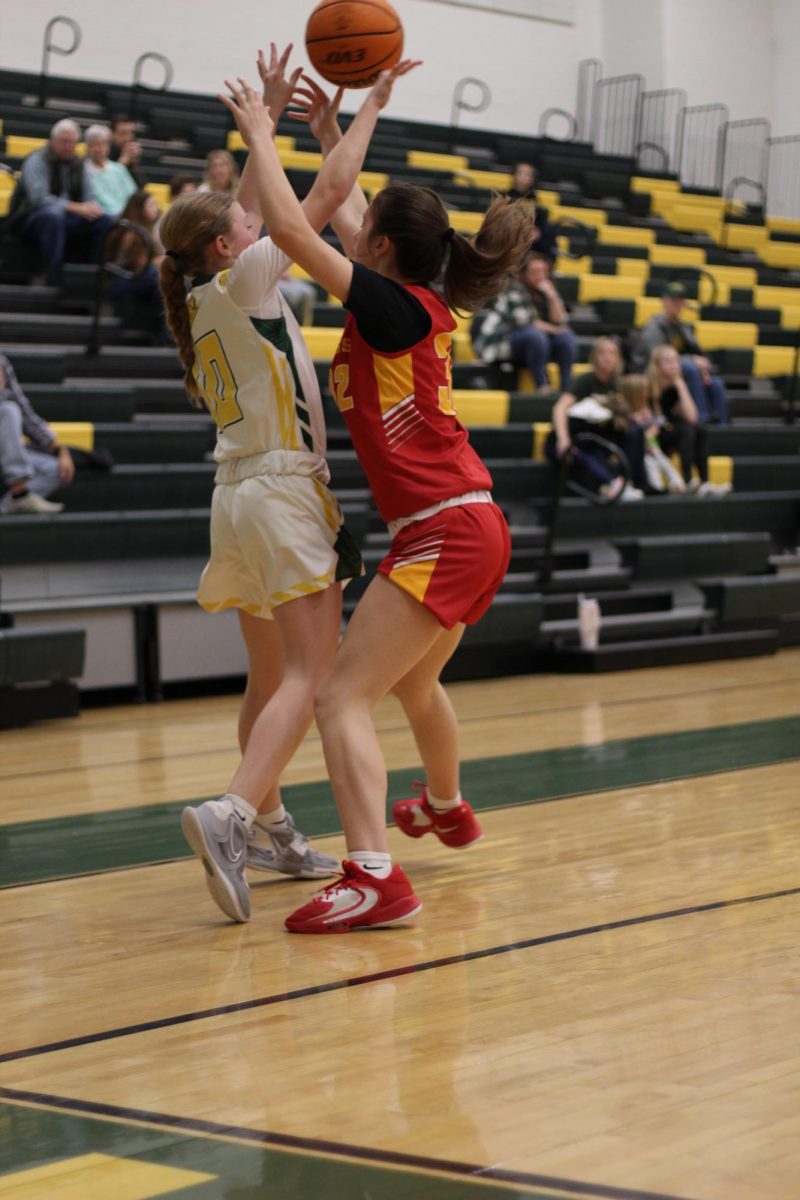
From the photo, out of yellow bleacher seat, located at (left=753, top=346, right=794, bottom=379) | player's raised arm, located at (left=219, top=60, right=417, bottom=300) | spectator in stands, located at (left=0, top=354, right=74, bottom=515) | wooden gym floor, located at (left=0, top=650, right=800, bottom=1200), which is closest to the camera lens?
wooden gym floor, located at (left=0, top=650, right=800, bottom=1200)

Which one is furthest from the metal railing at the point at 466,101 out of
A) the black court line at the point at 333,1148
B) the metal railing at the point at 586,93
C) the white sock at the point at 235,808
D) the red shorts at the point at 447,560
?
the black court line at the point at 333,1148

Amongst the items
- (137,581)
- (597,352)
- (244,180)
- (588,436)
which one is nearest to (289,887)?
(244,180)

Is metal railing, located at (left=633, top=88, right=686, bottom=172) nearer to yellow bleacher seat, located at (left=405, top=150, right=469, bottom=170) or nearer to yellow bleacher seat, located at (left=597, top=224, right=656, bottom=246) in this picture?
yellow bleacher seat, located at (left=597, top=224, right=656, bottom=246)

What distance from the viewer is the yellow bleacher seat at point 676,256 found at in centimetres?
1466

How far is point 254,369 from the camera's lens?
3393mm

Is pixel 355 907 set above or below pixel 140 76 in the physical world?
below

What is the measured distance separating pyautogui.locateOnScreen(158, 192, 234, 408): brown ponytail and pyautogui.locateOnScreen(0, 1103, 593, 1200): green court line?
1767 millimetres

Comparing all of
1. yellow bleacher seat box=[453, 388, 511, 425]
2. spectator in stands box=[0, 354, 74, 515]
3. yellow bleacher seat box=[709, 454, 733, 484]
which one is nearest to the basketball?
spectator in stands box=[0, 354, 74, 515]

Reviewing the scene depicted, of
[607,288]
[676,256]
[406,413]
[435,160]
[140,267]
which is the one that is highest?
[435,160]

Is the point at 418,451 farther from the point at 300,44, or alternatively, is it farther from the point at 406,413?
the point at 300,44

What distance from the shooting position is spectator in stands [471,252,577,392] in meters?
9.75

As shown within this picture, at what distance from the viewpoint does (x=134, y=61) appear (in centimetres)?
1382

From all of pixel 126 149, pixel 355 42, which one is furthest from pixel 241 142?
pixel 355 42

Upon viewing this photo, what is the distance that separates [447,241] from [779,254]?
13.9 m
